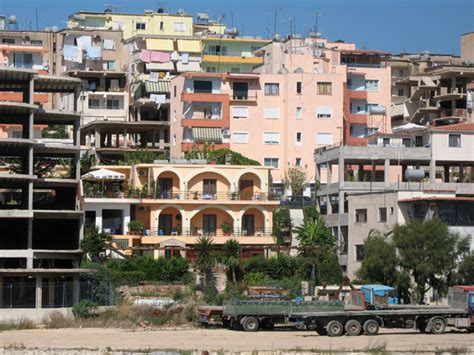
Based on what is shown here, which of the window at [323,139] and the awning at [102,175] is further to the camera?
the window at [323,139]

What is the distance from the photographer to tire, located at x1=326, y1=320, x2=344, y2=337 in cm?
6856

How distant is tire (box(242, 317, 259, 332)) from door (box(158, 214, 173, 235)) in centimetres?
2475

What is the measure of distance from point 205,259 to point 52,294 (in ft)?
35.6

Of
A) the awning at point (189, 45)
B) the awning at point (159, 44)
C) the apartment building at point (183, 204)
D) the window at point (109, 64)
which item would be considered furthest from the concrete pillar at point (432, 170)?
the window at point (109, 64)

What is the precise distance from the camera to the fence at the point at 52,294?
78.9m

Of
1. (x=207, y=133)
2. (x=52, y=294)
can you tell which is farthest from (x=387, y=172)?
(x=52, y=294)

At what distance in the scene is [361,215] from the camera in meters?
93.4

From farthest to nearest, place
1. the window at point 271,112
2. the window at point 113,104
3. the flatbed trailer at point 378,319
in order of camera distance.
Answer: the window at point 113,104
the window at point 271,112
the flatbed trailer at point 378,319

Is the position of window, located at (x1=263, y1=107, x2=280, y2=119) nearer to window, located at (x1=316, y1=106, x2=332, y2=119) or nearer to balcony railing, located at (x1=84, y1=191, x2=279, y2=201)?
window, located at (x1=316, y1=106, x2=332, y2=119)

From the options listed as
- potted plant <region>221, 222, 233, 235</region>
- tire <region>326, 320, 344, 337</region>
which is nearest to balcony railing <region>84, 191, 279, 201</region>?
potted plant <region>221, 222, 233, 235</region>

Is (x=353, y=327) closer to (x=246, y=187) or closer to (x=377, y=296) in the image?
(x=377, y=296)

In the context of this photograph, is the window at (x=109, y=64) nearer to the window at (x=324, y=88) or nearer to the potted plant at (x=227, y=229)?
the window at (x=324, y=88)

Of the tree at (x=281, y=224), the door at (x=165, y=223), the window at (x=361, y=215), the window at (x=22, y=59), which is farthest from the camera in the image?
the window at (x=22, y=59)

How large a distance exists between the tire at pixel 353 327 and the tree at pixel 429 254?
1301cm
